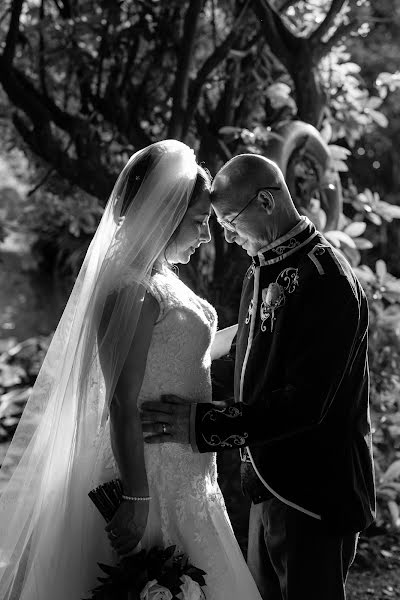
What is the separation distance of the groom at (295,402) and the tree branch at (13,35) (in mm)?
2551

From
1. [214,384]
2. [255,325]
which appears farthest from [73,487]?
[214,384]

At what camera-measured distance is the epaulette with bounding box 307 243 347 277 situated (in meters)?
2.46

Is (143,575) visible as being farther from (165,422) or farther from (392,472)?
(392,472)

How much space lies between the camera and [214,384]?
3.51 m

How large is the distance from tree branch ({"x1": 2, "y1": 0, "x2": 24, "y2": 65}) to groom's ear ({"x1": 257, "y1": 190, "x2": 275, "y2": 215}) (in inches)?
105

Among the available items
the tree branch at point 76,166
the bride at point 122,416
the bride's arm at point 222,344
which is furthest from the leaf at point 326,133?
the bride at point 122,416

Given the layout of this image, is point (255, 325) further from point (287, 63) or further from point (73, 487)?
point (287, 63)

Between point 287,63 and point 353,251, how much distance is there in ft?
3.44

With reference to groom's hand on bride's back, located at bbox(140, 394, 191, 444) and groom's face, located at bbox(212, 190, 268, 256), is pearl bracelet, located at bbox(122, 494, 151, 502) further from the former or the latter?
groom's face, located at bbox(212, 190, 268, 256)

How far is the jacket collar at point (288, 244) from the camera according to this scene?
258 centimetres

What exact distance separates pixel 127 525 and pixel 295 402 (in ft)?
1.85

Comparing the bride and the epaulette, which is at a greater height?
the epaulette

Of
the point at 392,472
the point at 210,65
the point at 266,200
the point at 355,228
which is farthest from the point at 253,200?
the point at 392,472

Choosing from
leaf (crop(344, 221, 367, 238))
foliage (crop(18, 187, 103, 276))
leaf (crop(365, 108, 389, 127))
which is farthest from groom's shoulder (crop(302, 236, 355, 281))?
foliage (crop(18, 187, 103, 276))
